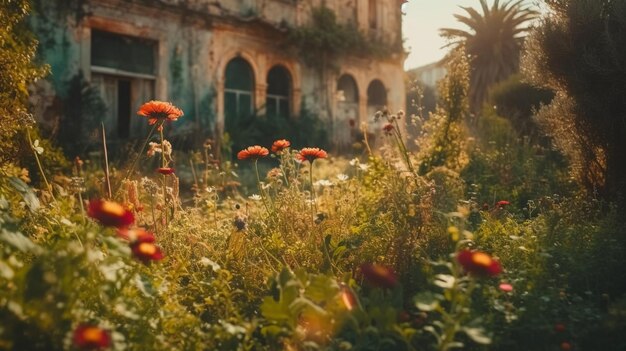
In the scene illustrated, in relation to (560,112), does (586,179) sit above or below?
below

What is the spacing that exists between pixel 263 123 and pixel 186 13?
9.73ft

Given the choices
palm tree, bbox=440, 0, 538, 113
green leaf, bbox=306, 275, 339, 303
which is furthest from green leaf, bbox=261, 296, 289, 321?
palm tree, bbox=440, 0, 538, 113

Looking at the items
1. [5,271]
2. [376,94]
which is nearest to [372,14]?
[376,94]

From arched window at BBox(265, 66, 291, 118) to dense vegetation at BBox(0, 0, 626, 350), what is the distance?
8.19 metres

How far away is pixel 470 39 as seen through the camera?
23.5 meters

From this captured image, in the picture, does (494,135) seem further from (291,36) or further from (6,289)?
(6,289)

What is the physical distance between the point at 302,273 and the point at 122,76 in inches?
377

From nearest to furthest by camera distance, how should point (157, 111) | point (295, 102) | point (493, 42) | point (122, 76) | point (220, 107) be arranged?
point (157, 111)
point (122, 76)
point (220, 107)
point (295, 102)
point (493, 42)

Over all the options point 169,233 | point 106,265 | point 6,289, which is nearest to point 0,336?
point 6,289

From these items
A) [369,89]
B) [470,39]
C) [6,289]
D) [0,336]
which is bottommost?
[0,336]

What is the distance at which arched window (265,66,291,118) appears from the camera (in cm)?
1332

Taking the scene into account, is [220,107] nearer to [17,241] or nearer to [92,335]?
[17,241]

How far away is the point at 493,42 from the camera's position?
2297cm

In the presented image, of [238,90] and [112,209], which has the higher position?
[238,90]
